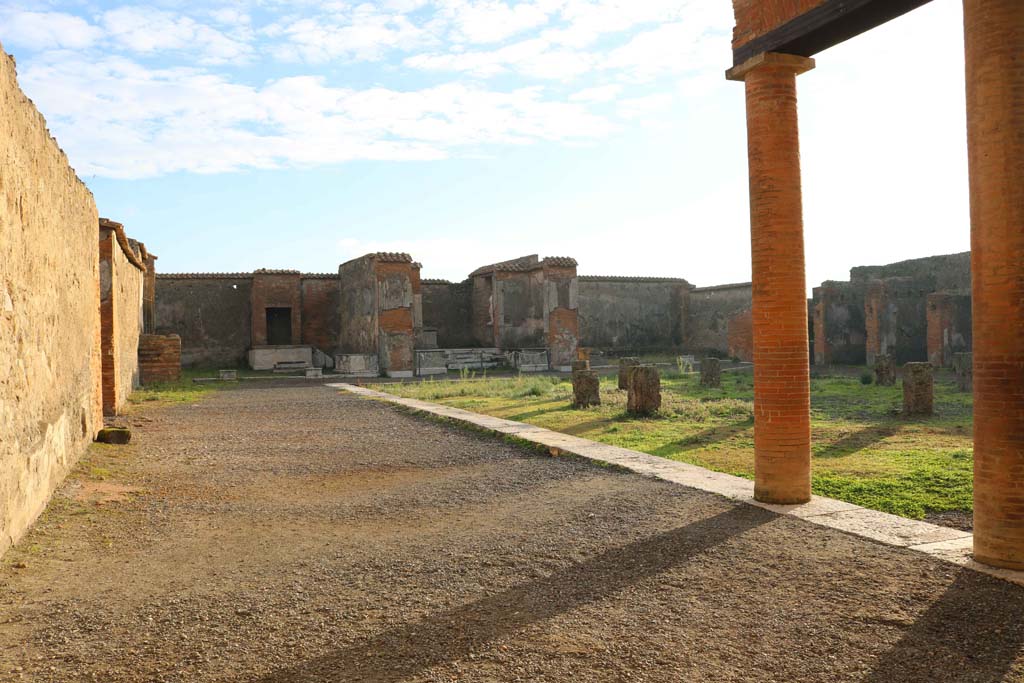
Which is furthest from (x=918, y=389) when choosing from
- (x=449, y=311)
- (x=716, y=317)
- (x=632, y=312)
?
(x=632, y=312)

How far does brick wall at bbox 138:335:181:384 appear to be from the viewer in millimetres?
16625

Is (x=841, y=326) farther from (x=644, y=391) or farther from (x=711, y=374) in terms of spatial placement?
(x=644, y=391)

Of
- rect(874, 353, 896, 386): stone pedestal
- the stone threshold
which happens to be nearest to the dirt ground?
the stone threshold

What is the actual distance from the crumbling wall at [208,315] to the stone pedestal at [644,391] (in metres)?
16.5

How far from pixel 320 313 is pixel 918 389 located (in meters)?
18.5

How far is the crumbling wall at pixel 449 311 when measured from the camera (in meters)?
25.7

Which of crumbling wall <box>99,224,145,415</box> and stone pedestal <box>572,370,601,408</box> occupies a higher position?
crumbling wall <box>99,224,145,415</box>

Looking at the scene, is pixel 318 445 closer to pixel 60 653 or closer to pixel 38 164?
pixel 38 164

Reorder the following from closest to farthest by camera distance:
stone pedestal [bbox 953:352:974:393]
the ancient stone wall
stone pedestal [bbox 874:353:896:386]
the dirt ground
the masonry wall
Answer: the dirt ground < the masonry wall < stone pedestal [bbox 953:352:974:393] < stone pedestal [bbox 874:353:896:386] < the ancient stone wall

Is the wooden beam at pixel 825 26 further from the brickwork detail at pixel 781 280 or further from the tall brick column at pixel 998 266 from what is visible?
the tall brick column at pixel 998 266

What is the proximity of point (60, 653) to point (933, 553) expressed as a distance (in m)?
4.07

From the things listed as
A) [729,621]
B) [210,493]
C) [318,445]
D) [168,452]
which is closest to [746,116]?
[729,621]

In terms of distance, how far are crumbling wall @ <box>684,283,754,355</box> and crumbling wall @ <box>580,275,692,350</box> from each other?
418 mm

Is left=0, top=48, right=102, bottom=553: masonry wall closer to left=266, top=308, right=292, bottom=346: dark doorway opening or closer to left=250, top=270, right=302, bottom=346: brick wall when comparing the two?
left=250, top=270, right=302, bottom=346: brick wall
